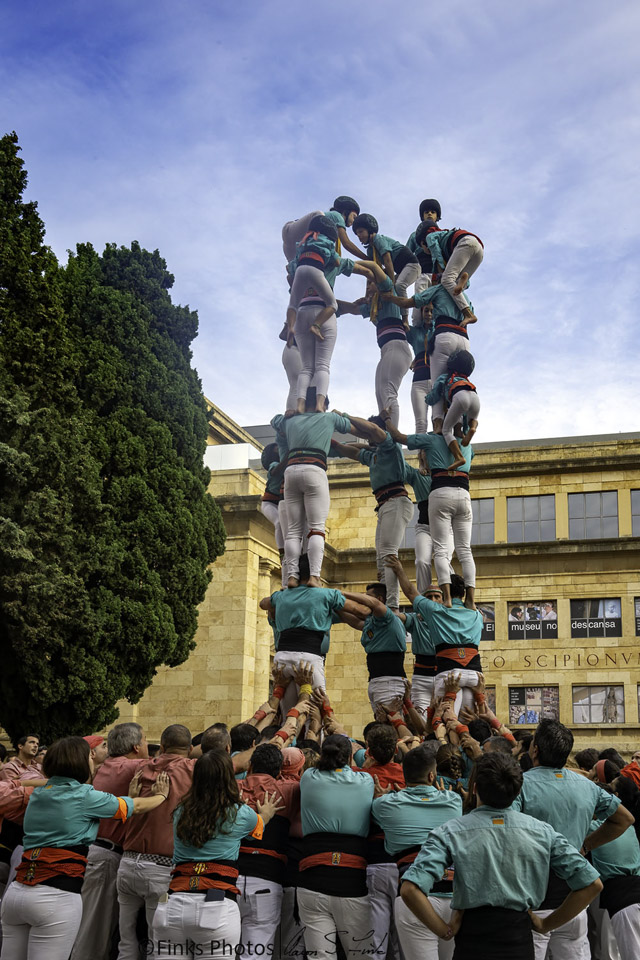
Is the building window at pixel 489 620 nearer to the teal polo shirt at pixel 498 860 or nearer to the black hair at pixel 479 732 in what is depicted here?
the black hair at pixel 479 732

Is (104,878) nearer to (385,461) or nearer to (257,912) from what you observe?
(257,912)

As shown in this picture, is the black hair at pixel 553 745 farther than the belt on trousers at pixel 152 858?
No

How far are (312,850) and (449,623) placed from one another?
6.62 m

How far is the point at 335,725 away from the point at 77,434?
430 inches

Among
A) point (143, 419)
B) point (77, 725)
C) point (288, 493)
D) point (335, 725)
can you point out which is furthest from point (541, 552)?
point (335, 725)

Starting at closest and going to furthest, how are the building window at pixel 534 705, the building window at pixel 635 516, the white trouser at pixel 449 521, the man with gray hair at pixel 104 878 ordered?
the man with gray hair at pixel 104 878, the white trouser at pixel 449 521, the building window at pixel 534 705, the building window at pixel 635 516

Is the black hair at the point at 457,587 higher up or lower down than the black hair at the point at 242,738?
higher up

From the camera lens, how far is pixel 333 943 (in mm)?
6863

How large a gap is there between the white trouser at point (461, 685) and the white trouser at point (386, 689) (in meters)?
0.48

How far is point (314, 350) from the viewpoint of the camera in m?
14.3

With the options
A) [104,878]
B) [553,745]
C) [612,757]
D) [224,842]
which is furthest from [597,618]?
[224,842]

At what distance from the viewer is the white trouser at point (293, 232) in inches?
572

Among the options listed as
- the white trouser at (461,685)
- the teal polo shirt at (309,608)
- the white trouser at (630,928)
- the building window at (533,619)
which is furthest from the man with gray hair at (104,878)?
the building window at (533,619)

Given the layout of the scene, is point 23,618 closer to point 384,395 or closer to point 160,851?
point 384,395
